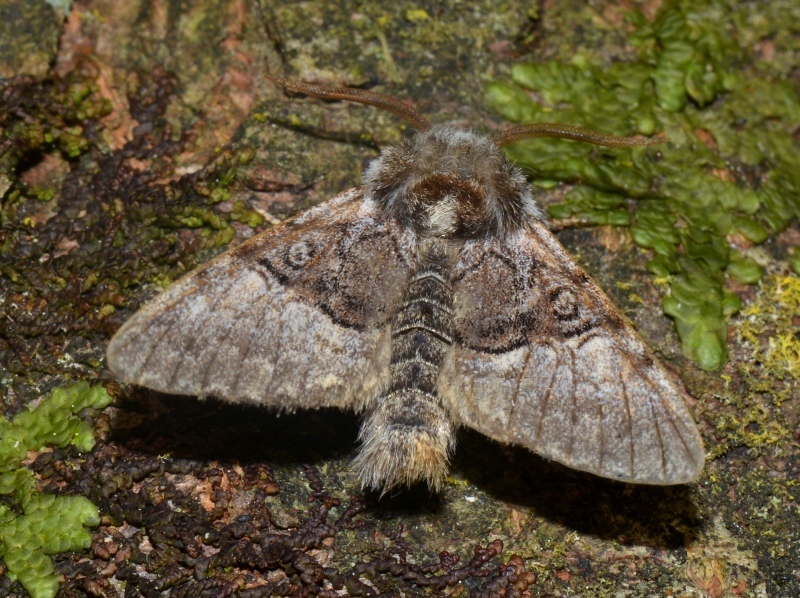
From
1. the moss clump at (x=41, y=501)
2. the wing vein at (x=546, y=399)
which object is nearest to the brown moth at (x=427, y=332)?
the wing vein at (x=546, y=399)

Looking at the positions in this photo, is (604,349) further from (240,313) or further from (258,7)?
(258,7)

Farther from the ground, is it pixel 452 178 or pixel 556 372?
pixel 452 178

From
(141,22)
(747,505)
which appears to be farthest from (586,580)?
(141,22)

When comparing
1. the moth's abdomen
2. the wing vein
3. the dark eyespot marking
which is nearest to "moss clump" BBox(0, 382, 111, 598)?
the dark eyespot marking

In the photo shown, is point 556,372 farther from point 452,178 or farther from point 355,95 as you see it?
point 355,95

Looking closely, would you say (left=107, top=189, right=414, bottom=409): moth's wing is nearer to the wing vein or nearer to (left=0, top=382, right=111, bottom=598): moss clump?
the wing vein

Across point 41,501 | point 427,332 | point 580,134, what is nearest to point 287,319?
point 427,332
